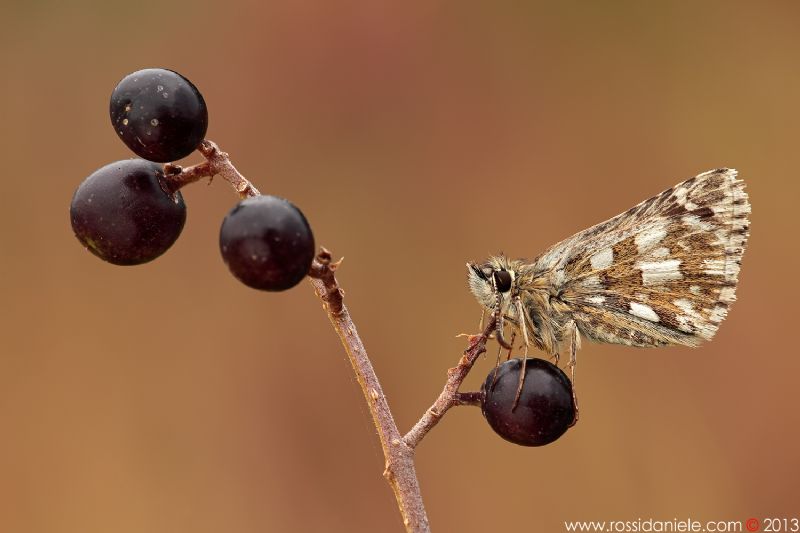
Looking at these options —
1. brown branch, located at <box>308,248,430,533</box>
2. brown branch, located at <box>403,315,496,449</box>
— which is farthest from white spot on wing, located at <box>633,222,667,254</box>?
brown branch, located at <box>308,248,430,533</box>

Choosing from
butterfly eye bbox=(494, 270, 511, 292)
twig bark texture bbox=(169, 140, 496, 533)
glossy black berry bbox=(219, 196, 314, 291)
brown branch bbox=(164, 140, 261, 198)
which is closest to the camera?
glossy black berry bbox=(219, 196, 314, 291)

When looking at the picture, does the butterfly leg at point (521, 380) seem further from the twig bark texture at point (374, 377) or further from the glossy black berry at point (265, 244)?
the glossy black berry at point (265, 244)

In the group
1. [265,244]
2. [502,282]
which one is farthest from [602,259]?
[265,244]

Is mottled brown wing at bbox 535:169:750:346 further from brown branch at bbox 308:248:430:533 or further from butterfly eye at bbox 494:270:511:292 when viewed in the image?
brown branch at bbox 308:248:430:533

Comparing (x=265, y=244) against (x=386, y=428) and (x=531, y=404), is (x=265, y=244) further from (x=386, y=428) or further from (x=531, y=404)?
(x=531, y=404)

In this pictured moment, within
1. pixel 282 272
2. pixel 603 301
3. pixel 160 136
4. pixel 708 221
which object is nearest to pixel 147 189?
pixel 160 136

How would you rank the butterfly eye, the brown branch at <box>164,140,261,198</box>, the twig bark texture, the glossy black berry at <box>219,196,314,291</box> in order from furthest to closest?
the butterfly eye → the brown branch at <box>164,140,261,198</box> → the twig bark texture → the glossy black berry at <box>219,196,314,291</box>
